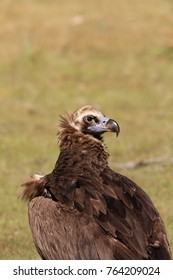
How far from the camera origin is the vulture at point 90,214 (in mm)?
8992

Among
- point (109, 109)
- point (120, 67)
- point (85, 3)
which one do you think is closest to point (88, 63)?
point (120, 67)

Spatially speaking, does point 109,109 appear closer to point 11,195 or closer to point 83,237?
point 11,195

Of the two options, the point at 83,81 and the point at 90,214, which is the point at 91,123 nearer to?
the point at 90,214

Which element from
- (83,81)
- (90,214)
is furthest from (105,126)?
(83,81)

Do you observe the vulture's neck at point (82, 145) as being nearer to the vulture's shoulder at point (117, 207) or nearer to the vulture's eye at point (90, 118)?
the vulture's eye at point (90, 118)

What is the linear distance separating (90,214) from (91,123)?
1.72 meters

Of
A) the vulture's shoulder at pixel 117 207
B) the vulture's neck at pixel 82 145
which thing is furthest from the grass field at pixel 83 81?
the vulture's shoulder at pixel 117 207

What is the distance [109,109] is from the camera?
25.6 m

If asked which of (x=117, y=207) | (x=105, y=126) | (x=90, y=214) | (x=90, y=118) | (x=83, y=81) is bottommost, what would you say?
(x=90, y=214)

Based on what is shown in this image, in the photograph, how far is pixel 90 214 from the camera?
9234 millimetres

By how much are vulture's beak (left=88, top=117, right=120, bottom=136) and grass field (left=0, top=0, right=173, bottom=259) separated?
11.5 ft

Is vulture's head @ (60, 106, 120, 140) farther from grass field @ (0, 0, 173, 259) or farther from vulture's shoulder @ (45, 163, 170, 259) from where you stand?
grass field @ (0, 0, 173, 259)

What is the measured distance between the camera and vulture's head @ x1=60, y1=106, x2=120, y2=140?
34.6ft

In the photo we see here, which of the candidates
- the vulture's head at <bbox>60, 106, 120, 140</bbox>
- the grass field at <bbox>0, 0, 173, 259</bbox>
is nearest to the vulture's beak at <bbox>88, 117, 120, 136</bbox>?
the vulture's head at <bbox>60, 106, 120, 140</bbox>
